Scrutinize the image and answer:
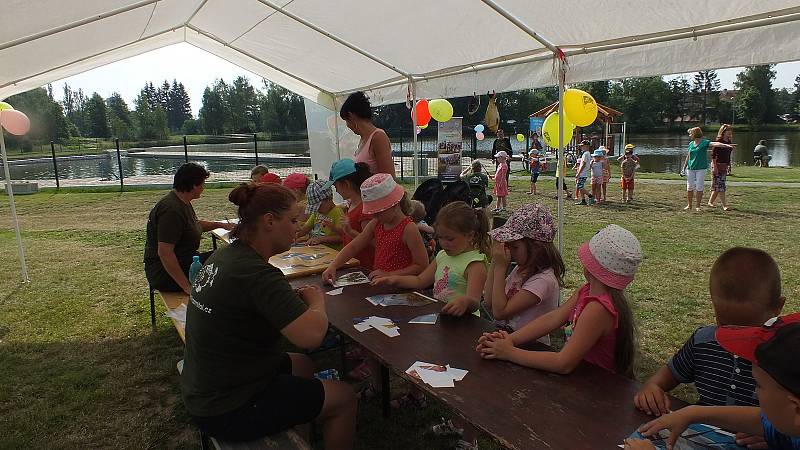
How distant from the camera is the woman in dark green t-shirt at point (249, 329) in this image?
5.62 ft

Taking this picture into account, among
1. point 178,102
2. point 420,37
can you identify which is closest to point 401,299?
point 420,37

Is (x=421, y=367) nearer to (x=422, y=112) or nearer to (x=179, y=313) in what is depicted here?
(x=179, y=313)

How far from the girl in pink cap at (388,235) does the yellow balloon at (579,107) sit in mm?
5502

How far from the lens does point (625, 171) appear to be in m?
10.8

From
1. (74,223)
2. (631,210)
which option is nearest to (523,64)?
(631,210)

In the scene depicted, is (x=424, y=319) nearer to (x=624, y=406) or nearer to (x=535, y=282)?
(x=535, y=282)

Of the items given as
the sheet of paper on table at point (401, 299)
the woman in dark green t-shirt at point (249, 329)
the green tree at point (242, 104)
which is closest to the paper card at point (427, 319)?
the sheet of paper on table at point (401, 299)

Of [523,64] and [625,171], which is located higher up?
[523,64]

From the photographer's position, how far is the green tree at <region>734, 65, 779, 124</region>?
4834cm

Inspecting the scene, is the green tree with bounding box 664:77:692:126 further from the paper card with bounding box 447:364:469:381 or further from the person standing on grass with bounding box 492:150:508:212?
the paper card with bounding box 447:364:469:381

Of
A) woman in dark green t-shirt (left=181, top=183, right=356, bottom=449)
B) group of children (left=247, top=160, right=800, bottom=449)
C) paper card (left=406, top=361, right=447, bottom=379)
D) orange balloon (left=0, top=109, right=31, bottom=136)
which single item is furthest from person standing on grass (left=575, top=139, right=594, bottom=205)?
orange balloon (left=0, top=109, right=31, bottom=136)

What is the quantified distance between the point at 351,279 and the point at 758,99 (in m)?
60.4

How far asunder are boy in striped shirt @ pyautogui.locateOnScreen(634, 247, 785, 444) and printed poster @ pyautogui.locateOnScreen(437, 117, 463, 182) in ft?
43.1

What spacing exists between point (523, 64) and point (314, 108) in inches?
235
